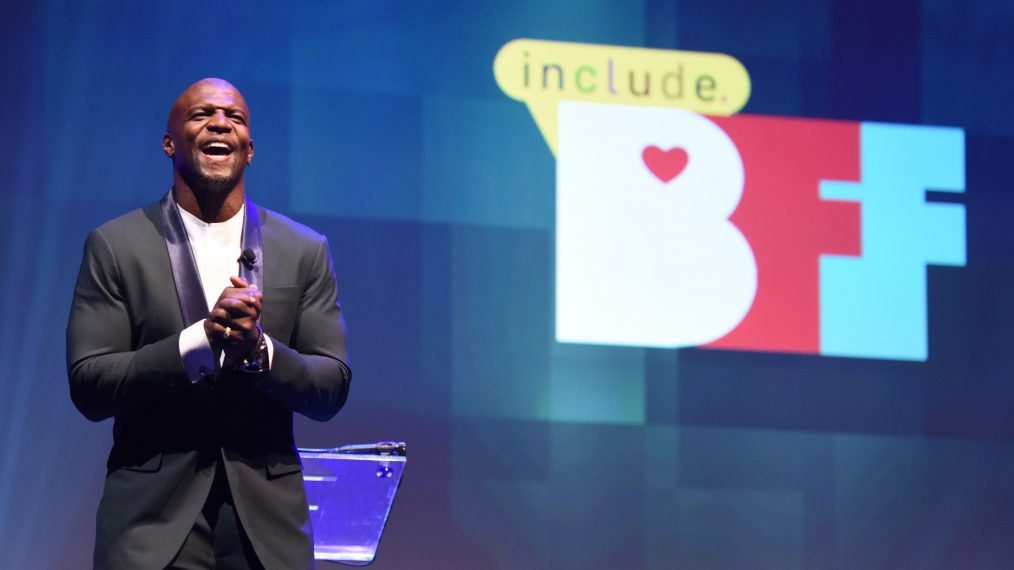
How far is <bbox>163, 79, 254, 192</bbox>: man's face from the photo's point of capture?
7.45ft

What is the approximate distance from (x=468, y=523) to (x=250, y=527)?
212 cm

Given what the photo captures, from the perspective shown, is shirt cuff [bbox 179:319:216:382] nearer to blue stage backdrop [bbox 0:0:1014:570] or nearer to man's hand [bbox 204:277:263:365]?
man's hand [bbox 204:277:263:365]

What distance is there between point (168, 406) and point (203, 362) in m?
0.15

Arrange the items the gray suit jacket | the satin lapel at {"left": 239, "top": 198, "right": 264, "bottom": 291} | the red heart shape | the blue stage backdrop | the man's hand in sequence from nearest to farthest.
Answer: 1. the man's hand
2. the gray suit jacket
3. the satin lapel at {"left": 239, "top": 198, "right": 264, "bottom": 291}
4. the blue stage backdrop
5. the red heart shape

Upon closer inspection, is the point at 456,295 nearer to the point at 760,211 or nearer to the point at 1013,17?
the point at 760,211

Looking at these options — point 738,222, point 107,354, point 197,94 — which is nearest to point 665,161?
point 738,222

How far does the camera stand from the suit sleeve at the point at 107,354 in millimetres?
2102

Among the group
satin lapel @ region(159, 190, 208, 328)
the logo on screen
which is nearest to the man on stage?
satin lapel @ region(159, 190, 208, 328)

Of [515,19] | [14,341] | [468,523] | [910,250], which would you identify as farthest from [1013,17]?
[14,341]

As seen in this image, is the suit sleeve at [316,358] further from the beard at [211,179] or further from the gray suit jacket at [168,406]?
the beard at [211,179]

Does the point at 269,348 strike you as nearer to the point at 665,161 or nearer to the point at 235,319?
the point at 235,319

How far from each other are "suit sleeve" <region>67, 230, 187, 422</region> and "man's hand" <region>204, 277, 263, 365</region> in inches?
3.5

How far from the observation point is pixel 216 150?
2.28m

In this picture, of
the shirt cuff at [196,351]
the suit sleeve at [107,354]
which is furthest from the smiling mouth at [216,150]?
the shirt cuff at [196,351]
